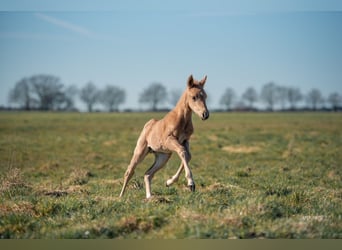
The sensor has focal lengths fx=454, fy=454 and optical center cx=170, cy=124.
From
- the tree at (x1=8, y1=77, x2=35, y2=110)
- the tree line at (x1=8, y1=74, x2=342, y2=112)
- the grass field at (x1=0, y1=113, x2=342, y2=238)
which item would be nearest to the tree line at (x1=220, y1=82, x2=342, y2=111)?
the tree line at (x1=8, y1=74, x2=342, y2=112)

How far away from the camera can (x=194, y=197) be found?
29.3 feet

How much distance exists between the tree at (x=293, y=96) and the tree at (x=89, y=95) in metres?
42.0

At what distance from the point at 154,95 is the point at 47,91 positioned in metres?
18.5

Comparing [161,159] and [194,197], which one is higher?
[161,159]

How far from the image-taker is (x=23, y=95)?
7075 centimetres

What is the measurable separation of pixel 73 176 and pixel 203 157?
→ 27.7 ft

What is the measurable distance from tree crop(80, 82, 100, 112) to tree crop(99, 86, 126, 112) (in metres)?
1.31

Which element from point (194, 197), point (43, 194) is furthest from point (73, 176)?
point (194, 197)

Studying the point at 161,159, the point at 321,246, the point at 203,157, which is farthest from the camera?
the point at 203,157

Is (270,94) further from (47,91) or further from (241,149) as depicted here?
(241,149)

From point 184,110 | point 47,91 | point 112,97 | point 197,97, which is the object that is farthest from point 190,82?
point 112,97

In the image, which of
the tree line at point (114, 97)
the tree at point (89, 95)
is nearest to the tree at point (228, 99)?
the tree line at point (114, 97)

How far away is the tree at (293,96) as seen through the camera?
80.5 meters

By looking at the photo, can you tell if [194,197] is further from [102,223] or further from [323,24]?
[323,24]
